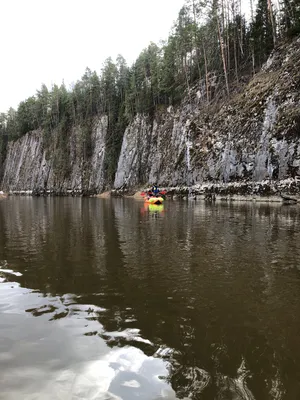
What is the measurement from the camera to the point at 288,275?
746cm

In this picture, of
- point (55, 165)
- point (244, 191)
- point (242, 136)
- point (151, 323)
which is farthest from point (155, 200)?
point (55, 165)

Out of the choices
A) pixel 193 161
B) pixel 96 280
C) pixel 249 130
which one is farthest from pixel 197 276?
pixel 193 161

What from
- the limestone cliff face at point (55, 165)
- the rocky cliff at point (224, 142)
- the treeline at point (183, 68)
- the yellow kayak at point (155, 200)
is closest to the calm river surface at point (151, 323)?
the rocky cliff at point (224, 142)

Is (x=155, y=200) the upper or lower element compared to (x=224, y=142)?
lower

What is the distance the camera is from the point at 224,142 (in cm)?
Answer: 3803

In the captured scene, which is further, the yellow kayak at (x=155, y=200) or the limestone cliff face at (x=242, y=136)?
the yellow kayak at (x=155, y=200)

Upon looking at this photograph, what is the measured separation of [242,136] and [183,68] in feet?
94.1

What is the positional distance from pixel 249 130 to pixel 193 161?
9.54 m

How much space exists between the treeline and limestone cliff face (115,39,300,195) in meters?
4.20

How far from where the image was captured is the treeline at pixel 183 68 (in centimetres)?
4447

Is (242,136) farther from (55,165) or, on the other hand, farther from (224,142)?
(55,165)

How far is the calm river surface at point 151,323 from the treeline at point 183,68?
37.5 m

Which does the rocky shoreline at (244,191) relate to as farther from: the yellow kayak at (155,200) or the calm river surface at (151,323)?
the calm river surface at (151,323)

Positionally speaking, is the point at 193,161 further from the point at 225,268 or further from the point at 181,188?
the point at 225,268
